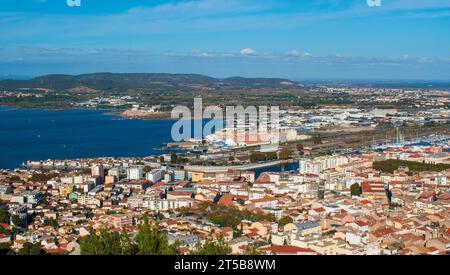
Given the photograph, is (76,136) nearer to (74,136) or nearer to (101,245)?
(74,136)

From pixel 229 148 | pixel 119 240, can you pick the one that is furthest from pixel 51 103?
pixel 119 240

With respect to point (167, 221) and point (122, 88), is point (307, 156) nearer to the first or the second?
point (167, 221)

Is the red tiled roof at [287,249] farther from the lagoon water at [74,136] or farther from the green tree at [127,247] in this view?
the lagoon water at [74,136]

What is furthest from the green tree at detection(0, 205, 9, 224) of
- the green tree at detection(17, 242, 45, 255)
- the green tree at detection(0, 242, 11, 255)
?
the green tree at detection(17, 242, 45, 255)

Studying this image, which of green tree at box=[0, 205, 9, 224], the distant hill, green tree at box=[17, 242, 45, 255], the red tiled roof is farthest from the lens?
the distant hill

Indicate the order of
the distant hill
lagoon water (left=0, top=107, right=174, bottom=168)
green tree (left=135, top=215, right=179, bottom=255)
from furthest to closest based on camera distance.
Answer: the distant hill, lagoon water (left=0, top=107, right=174, bottom=168), green tree (left=135, top=215, right=179, bottom=255)

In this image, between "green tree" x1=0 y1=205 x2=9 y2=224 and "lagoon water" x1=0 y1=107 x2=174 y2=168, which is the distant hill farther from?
"green tree" x1=0 y1=205 x2=9 y2=224

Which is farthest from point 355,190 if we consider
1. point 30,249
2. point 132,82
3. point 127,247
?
point 132,82
